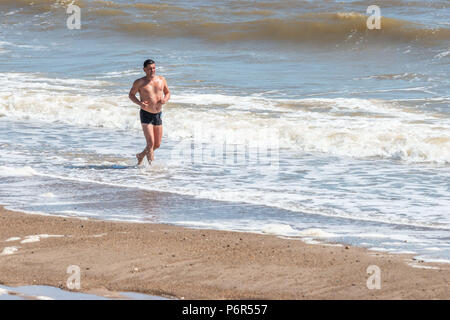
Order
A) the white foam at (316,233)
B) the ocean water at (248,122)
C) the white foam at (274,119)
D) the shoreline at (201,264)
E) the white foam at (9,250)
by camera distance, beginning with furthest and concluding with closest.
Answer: the white foam at (274,119), the ocean water at (248,122), the white foam at (316,233), the white foam at (9,250), the shoreline at (201,264)

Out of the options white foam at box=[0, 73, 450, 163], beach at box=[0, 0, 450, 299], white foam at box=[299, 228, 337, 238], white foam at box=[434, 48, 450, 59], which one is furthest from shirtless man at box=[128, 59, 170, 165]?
white foam at box=[434, 48, 450, 59]

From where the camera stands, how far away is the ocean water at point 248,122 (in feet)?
26.7

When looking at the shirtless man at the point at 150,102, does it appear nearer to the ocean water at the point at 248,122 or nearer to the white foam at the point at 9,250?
the ocean water at the point at 248,122

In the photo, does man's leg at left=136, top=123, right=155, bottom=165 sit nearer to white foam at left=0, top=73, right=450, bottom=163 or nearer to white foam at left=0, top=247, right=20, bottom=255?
white foam at left=0, top=73, right=450, bottom=163

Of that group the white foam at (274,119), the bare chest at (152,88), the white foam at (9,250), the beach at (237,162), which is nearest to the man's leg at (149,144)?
the beach at (237,162)

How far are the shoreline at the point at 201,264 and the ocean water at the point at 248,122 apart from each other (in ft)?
1.50

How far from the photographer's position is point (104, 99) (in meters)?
15.1

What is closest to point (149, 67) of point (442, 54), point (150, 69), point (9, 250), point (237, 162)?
point (150, 69)

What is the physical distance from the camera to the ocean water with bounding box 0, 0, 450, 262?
26.7ft

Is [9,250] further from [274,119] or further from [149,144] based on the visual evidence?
[274,119]

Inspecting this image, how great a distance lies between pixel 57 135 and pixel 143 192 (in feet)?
13.8

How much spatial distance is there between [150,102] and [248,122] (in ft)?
9.79

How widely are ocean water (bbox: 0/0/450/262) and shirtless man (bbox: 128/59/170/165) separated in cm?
29
